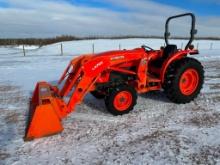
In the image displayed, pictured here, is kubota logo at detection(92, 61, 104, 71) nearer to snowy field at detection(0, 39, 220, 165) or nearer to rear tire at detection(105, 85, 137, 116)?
rear tire at detection(105, 85, 137, 116)

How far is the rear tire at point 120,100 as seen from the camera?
5.29 meters

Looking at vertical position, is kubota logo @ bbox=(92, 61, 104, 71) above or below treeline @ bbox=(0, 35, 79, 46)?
below

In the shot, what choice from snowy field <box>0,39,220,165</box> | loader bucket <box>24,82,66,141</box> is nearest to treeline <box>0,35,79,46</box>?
snowy field <box>0,39,220,165</box>

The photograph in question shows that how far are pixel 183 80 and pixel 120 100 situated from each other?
172cm

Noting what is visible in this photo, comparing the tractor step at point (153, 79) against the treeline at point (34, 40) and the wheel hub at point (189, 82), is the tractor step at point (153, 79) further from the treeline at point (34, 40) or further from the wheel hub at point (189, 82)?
the treeline at point (34, 40)

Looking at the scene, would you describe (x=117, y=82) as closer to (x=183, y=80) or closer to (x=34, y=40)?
(x=183, y=80)

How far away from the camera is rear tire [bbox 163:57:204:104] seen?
235 inches

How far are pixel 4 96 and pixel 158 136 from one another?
15.2ft

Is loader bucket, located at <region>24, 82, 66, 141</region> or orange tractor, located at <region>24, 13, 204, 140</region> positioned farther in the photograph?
orange tractor, located at <region>24, 13, 204, 140</region>

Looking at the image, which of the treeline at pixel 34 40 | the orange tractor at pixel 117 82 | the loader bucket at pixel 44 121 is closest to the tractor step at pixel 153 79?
the orange tractor at pixel 117 82

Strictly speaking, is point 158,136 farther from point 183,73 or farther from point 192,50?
point 192,50

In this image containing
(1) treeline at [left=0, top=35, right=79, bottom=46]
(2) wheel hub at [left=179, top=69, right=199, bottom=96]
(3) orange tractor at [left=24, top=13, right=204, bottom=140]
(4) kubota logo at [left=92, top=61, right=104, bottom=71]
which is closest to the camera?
(3) orange tractor at [left=24, top=13, right=204, bottom=140]

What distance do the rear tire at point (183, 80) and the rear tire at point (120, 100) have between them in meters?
0.98

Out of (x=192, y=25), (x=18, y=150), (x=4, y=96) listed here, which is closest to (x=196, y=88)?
(x=192, y=25)
